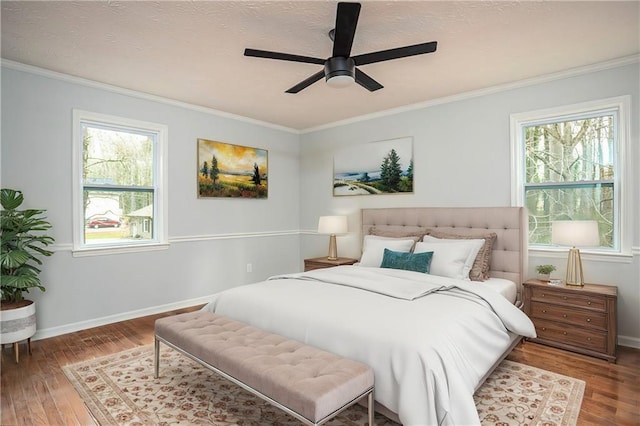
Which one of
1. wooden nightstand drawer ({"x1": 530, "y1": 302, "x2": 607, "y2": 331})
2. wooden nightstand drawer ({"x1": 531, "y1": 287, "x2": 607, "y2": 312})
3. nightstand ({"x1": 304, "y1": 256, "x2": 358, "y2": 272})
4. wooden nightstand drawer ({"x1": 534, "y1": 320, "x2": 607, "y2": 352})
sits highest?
nightstand ({"x1": 304, "y1": 256, "x2": 358, "y2": 272})

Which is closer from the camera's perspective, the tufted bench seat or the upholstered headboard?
the tufted bench seat

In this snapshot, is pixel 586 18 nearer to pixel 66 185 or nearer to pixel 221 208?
pixel 221 208

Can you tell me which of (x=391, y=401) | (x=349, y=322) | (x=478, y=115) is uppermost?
(x=478, y=115)

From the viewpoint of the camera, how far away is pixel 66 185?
12.0 feet

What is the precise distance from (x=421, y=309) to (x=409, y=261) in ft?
3.94

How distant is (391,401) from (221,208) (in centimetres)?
374

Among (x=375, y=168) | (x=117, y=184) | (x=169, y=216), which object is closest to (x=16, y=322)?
(x=117, y=184)

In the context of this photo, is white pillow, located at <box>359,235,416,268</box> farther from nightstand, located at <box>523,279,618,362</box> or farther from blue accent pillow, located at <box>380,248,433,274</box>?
nightstand, located at <box>523,279,618,362</box>

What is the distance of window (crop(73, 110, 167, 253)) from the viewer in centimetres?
379

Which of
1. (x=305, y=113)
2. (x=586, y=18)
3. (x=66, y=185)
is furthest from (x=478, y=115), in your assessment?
(x=66, y=185)

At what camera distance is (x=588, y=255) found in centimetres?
344

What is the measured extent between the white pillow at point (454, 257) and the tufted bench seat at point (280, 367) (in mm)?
1725

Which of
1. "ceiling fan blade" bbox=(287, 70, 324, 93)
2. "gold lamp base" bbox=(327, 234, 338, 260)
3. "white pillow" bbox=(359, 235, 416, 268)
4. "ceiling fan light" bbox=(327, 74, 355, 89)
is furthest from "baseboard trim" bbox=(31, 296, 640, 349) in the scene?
"ceiling fan light" bbox=(327, 74, 355, 89)

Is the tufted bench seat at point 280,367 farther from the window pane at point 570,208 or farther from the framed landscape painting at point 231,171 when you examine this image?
the window pane at point 570,208
